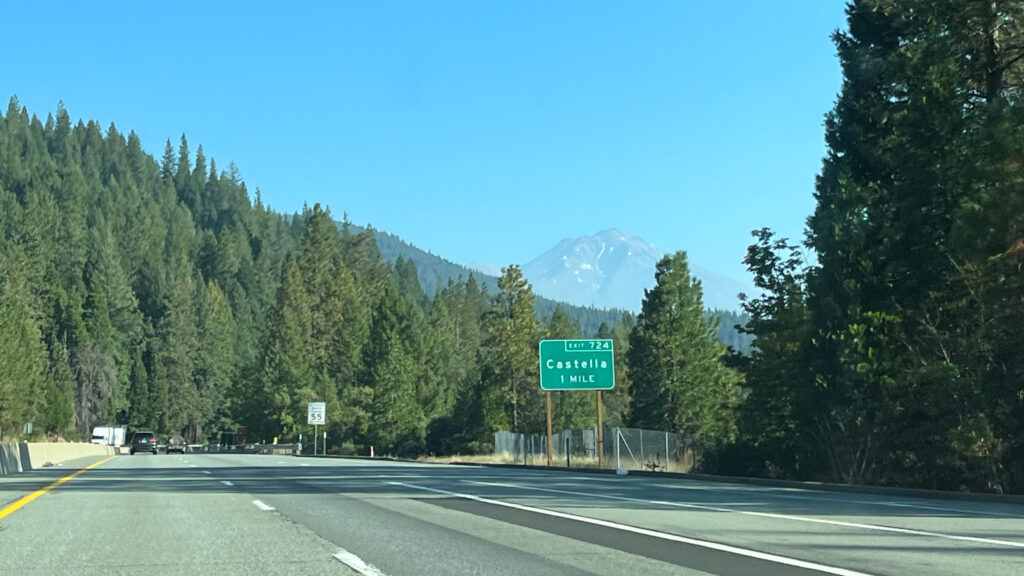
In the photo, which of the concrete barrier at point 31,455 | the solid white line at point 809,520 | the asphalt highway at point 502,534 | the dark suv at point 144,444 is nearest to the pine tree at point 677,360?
the concrete barrier at point 31,455

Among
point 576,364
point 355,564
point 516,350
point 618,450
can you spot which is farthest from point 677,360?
point 355,564

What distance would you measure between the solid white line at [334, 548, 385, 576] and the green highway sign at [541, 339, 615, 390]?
32867 mm

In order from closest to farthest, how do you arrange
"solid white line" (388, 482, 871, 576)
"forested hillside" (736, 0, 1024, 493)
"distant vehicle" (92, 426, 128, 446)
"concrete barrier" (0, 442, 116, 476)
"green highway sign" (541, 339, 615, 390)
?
"solid white line" (388, 482, 871, 576) → "forested hillside" (736, 0, 1024, 493) → "concrete barrier" (0, 442, 116, 476) → "green highway sign" (541, 339, 615, 390) → "distant vehicle" (92, 426, 128, 446)

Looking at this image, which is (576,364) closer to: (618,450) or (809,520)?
(618,450)

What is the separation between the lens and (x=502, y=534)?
11.6 metres

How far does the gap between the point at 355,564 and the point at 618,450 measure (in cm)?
3502

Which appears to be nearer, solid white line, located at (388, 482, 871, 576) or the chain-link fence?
solid white line, located at (388, 482, 871, 576)

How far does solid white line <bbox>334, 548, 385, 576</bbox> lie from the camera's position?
8.59m

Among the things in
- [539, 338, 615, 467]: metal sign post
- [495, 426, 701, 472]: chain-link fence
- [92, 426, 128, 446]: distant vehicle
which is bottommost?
[495, 426, 701, 472]: chain-link fence

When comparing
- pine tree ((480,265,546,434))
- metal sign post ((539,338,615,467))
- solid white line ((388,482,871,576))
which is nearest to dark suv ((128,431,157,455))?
pine tree ((480,265,546,434))

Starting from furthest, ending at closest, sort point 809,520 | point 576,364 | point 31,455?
point 576,364, point 31,455, point 809,520

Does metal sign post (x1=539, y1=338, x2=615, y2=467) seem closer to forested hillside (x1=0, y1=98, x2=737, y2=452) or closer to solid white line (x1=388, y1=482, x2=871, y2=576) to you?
solid white line (x1=388, y1=482, x2=871, y2=576)

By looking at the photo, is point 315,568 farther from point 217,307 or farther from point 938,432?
point 217,307

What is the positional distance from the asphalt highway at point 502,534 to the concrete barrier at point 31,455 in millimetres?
15041
